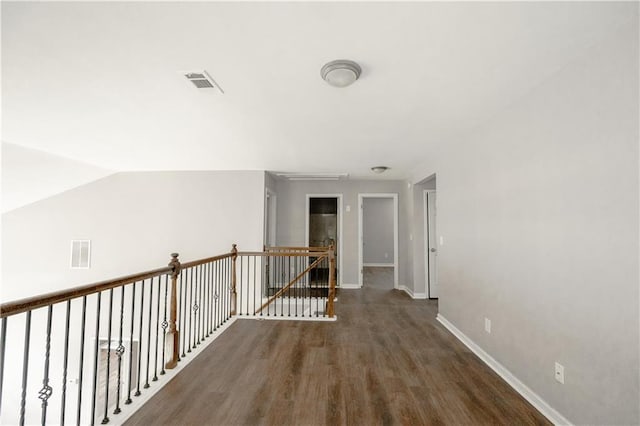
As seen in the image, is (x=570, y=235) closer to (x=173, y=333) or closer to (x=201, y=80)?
(x=201, y=80)

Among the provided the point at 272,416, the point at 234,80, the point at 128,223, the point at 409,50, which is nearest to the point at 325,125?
the point at 234,80

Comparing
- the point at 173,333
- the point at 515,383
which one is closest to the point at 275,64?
the point at 173,333

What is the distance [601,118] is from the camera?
1.65 metres

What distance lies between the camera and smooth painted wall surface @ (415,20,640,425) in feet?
4.99

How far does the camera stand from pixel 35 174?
4.42 metres

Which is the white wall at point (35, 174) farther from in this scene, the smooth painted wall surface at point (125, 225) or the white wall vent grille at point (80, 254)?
the white wall vent grille at point (80, 254)

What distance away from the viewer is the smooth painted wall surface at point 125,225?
5.37 metres

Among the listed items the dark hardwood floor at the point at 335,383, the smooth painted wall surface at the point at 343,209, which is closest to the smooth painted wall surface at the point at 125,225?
the smooth painted wall surface at the point at 343,209

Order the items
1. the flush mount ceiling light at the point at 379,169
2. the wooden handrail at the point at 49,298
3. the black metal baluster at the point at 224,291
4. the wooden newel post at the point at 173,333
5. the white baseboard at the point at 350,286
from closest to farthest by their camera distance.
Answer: the wooden handrail at the point at 49,298, the wooden newel post at the point at 173,333, the black metal baluster at the point at 224,291, the flush mount ceiling light at the point at 379,169, the white baseboard at the point at 350,286

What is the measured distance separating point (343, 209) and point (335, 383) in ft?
14.5

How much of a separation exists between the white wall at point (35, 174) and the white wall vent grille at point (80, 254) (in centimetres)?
105

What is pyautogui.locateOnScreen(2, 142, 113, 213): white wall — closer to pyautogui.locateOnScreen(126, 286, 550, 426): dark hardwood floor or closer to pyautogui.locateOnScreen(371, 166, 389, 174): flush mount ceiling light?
pyautogui.locateOnScreen(126, 286, 550, 426): dark hardwood floor

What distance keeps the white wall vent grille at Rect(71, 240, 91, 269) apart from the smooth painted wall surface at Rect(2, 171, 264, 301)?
0.08 meters

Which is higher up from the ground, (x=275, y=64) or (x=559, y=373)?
(x=275, y=64)
